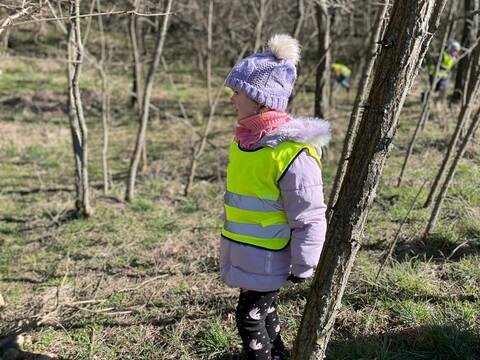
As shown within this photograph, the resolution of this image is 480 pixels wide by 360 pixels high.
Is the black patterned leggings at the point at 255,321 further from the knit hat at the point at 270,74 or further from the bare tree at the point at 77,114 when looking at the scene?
the bare tree at the point at 77,114

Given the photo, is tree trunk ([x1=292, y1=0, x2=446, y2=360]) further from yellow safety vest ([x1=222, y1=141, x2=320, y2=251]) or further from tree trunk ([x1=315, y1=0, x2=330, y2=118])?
tree trunk ([x1=315, y1=0, x2=330, y2=118])

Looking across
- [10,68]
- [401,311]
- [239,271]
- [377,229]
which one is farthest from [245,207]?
[10,68]

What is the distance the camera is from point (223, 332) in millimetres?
2660

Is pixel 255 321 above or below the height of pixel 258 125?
below

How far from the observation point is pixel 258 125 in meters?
1.94

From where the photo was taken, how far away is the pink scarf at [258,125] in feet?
6.34

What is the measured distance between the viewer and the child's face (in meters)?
1.92

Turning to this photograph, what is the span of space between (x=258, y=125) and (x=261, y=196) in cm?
30

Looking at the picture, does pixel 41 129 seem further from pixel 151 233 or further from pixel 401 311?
pixel 401 311

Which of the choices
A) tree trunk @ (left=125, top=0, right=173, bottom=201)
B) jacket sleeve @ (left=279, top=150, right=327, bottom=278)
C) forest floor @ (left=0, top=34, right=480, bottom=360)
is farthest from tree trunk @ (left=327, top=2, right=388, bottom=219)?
tree trunk @ (left=125, top=0, right=173, bottom=201)

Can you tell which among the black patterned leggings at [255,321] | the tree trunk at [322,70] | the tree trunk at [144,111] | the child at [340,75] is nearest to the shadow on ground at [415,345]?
the black patterned leggings at [255,321]

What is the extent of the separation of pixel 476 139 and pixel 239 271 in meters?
5.01

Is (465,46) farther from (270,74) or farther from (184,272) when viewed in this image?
(270,74)

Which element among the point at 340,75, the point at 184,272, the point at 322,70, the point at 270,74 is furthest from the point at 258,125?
the point at 340,75
